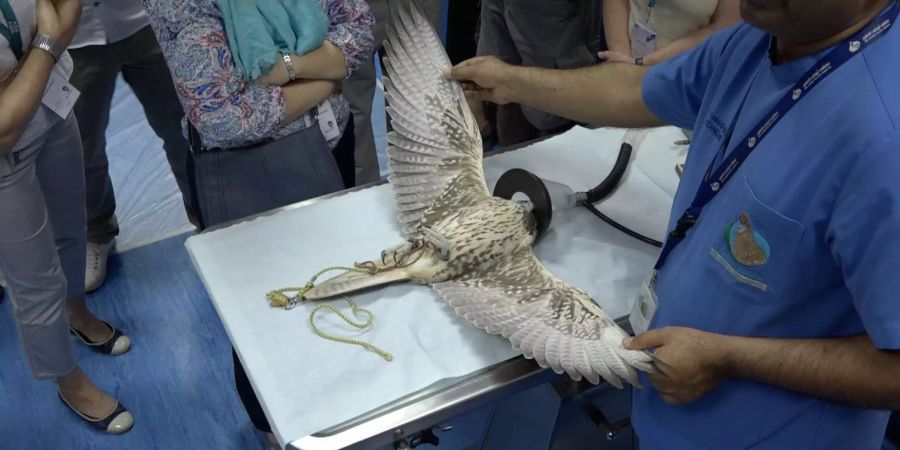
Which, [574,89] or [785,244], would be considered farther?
[574,89]

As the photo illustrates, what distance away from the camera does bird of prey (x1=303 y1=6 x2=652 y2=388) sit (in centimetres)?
119

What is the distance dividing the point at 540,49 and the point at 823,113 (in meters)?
1.77

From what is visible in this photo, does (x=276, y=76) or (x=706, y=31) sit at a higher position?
(x=706, y=31)

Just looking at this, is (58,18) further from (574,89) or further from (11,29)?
(574,89)

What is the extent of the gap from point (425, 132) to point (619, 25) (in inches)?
36.8

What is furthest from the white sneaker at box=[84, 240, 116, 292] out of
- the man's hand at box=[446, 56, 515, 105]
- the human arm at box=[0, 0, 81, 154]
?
the man's hand at box=[446, 56, 515, 105]

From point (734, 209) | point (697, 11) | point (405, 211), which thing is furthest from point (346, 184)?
point (734, 209)

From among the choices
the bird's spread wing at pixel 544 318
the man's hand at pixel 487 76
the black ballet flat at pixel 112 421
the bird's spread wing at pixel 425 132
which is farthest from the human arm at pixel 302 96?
the black ballet flat at pixel 112 421

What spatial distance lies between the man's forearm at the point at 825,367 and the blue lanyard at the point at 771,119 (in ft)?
0.66

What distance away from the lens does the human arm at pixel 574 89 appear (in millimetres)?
1456

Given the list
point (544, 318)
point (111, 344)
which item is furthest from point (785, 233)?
point (111, 344)

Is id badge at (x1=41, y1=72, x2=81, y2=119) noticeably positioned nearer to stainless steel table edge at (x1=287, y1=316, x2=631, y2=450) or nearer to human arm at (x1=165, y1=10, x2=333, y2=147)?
human arm at (x1=165, y1=10, x2=333, y2=147)

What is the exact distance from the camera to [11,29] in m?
1.57

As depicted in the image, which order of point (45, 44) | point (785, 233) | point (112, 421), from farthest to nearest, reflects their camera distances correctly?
point (112, 421), point (45, 44), point (785, 233)
